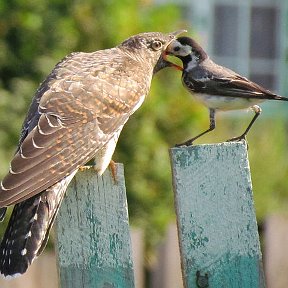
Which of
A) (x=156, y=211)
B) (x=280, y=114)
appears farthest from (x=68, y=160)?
(x=280, y=114)

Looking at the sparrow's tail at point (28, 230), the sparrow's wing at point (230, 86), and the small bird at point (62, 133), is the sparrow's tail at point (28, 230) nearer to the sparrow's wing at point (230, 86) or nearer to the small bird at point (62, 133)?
the small bird at point (62, 133)

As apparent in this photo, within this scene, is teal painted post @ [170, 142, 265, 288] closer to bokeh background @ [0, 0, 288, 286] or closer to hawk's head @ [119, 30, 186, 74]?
hawk's head @ [119, 30, 186, 74]

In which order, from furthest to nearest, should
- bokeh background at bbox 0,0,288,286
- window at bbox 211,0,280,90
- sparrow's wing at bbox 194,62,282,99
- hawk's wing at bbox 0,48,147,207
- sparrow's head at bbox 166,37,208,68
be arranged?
window at bbox 211,0,280,90 → bokeh background at bbox 0,0,288,286 → sparrow's head at bbox 166,37,208,68 → sparrow's wing at bbox 194,62,282,99 → hawk's wing at bbox 0,48,147,207

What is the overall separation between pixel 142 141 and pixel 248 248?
15.0ft

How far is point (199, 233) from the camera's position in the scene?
13.6 ft

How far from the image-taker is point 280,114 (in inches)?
533

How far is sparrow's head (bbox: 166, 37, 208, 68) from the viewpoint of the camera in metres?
5.39

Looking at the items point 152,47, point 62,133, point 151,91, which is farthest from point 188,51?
point 151,91

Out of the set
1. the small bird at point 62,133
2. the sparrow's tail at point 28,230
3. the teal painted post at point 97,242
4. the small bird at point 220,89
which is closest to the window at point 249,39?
the small bird at point 62,133

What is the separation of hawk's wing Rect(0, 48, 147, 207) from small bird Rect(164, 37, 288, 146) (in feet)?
1.09

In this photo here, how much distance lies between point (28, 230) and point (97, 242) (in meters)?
0.29

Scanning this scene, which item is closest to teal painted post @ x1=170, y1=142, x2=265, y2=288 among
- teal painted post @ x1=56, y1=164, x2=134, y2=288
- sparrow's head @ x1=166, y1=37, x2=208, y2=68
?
teal painted post @ x1=56, y1=164, x2=134, y2=288

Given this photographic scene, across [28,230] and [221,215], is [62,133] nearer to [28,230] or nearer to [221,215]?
[28,230]

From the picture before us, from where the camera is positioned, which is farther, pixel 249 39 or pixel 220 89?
pixel 249 39
